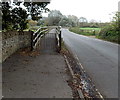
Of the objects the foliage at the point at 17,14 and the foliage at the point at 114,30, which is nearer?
the foliage at the point at 17,14

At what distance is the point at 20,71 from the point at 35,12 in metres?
6.73

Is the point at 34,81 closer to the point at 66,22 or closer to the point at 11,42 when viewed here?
the point at 11,42

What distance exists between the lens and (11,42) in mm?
11203

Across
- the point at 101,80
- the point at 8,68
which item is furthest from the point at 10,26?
the point at 101,80

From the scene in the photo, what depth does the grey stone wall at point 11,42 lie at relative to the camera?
31.3 ft

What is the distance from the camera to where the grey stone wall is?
31.3 feet

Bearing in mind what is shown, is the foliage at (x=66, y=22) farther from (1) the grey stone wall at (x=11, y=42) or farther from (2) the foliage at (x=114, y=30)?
(1) the grey stone wall at (x=11, y=42)

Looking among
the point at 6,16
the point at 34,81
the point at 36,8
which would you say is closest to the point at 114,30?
the point at 36,8

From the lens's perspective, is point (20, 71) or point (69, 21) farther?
point (69, 21)

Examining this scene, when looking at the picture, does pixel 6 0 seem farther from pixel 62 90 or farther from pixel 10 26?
pixel 62 90

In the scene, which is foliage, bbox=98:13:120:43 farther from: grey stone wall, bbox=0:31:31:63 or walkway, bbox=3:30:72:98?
walkway, bbox=3:30:72:98

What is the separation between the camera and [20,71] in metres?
8.05

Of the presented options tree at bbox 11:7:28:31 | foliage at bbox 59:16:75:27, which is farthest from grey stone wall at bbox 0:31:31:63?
foliage at bbox 59:16:75:27

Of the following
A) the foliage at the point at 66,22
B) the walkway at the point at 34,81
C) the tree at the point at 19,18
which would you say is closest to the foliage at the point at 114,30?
the tree at the point at 19,18
